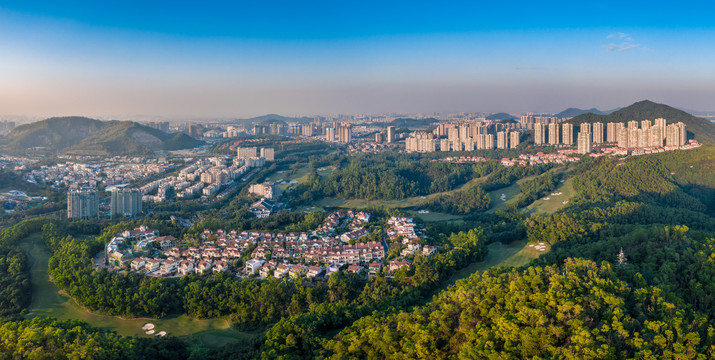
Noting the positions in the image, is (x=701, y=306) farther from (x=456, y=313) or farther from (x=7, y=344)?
(x=7, y=344)

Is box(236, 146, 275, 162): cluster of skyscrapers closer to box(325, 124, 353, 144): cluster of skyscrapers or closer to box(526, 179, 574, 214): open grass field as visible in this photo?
box(325, 124, 353, 144): cluster of skyscrapers

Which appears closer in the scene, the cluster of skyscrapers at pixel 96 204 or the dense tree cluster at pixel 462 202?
the cluster of skyscrapers at pixel 96 204

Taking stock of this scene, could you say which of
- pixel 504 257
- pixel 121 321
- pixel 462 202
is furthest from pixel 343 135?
pixel 121 321

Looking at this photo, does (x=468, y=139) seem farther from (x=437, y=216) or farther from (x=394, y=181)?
(x=437, y=216)

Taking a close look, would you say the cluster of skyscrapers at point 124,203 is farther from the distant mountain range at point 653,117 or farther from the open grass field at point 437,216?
the distant mountain range at point 653,117

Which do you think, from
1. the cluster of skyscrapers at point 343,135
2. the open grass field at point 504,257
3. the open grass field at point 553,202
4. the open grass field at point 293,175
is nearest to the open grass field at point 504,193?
the open grass field at point 553,202

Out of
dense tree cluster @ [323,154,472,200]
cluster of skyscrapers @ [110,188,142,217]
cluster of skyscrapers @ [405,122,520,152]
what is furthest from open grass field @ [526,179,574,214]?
cluster of skyscrapers @ [110,188,142,217]

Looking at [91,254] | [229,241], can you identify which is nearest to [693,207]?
[229,241]
